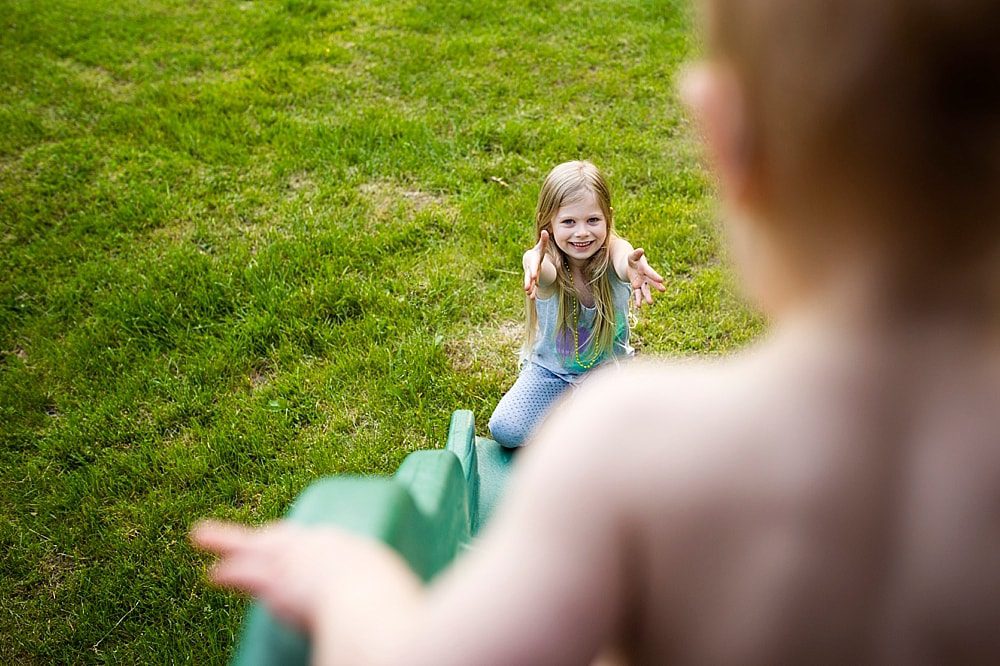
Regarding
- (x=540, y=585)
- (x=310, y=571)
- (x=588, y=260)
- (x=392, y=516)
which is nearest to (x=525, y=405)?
(x=588, y=260)

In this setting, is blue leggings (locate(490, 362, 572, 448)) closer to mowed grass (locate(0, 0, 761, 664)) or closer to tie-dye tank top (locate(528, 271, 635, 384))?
tie-dye tank top (locate(528, 271, 635, 384))

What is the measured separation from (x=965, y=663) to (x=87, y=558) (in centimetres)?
252

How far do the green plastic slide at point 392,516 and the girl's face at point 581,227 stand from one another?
1.27 m

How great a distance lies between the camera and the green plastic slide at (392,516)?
0.83 meters

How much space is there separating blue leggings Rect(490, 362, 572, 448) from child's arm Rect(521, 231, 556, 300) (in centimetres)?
30

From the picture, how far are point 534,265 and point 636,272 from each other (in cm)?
30

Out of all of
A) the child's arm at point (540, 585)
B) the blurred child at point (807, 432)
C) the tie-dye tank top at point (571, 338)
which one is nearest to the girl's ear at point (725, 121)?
the blurred child at point (807, 432)

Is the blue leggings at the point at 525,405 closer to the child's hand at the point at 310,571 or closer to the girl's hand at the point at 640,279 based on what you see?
the girl's hand at the point at 640,279

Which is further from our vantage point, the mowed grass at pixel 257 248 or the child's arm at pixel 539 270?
the mowed grass at pixel 257 248

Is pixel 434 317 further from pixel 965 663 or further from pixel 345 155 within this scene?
pixel 965 663

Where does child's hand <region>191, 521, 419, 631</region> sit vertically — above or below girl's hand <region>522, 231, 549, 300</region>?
above

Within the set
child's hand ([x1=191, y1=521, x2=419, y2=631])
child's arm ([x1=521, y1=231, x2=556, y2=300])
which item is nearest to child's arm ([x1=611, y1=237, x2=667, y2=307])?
child's arm ([x1=521, y1=231, x2=556, y2=300])

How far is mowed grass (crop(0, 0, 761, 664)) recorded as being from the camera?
267cm

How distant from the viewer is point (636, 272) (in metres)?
2.52
